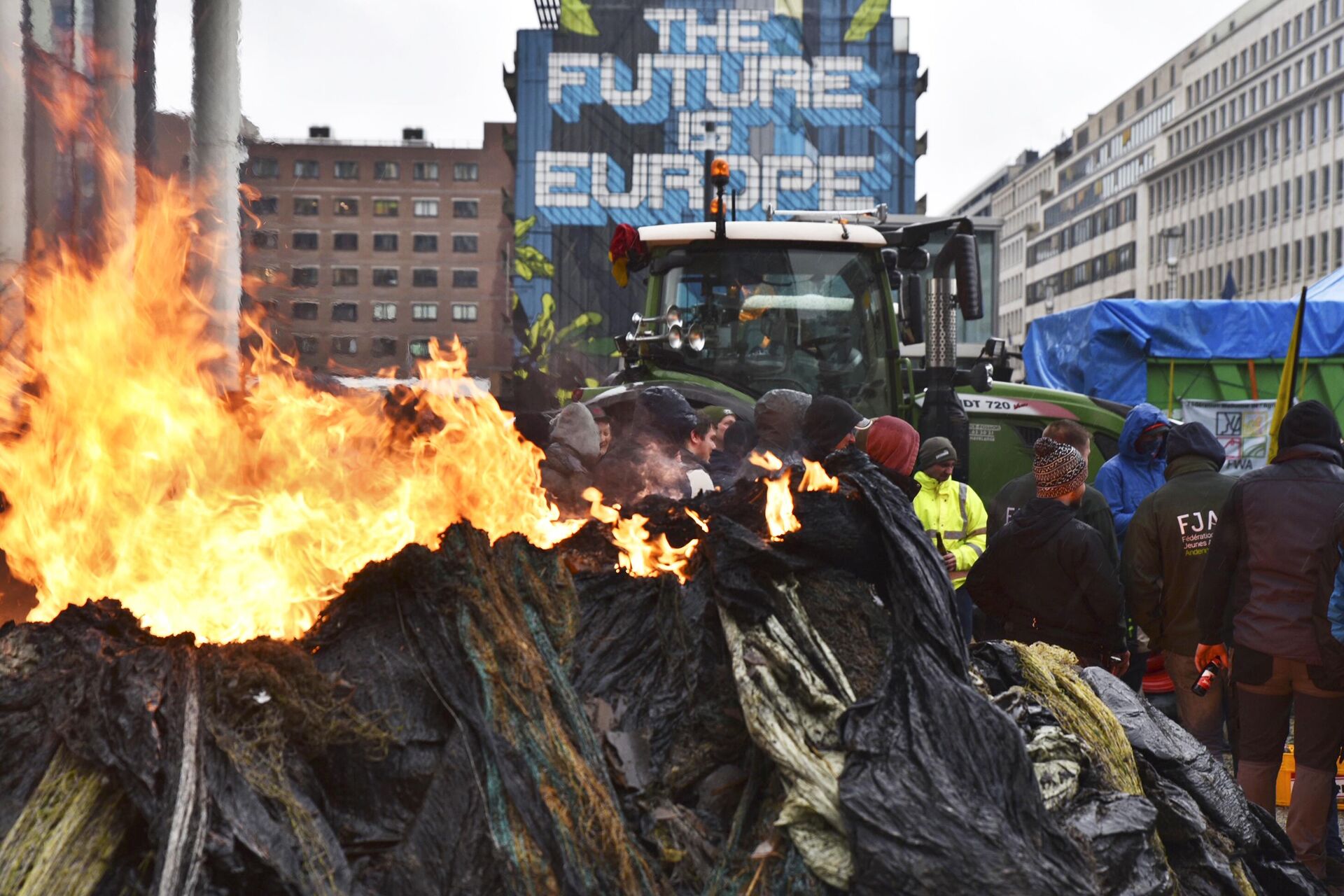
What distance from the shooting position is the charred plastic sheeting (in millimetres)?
2668

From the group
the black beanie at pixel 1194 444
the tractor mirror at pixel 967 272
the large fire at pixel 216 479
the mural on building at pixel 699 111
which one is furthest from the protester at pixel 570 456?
the mural on building at pixel 699 111

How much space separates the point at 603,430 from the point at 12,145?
3.13 m

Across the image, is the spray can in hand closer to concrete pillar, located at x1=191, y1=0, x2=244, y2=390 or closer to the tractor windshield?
the tractor windshield

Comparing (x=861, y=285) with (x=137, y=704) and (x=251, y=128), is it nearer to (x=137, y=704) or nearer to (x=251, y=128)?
(x=251, y=128)

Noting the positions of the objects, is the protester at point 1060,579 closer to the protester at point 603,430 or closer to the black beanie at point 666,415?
the black beanie at point 666,415

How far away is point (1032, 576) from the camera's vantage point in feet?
16.3

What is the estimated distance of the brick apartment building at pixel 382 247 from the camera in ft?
24.3

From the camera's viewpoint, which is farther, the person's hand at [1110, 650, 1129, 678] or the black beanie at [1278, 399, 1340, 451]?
the person's hand at [1110, 650, 1129, 678]

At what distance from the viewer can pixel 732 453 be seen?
5.68 metres

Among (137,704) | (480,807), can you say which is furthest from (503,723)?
(137,704)

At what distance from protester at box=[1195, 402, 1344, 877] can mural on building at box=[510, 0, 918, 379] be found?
46.4m

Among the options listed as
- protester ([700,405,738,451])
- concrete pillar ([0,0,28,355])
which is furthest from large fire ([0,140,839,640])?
protester ([700,405,738,451])

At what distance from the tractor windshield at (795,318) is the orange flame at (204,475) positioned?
3.57 metres

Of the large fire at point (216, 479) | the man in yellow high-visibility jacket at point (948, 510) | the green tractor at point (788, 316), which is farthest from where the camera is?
the green tractor at point (788, 316)
